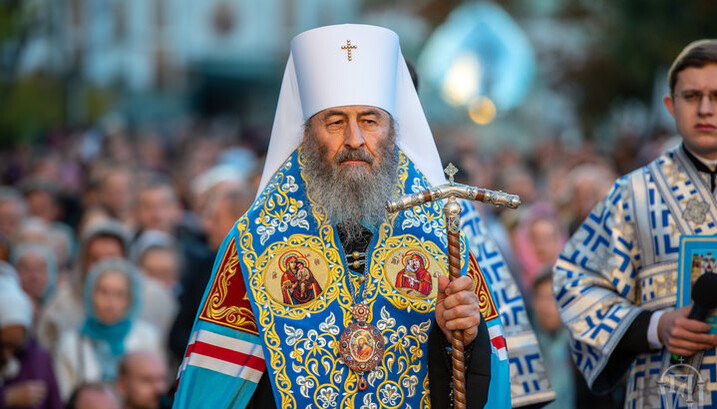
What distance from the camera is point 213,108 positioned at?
65.6 metres

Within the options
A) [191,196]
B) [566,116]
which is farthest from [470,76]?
[566,116]

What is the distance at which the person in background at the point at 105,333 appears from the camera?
7520 millimetres

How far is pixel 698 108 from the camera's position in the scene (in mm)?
4961

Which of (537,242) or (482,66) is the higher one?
(482,66)

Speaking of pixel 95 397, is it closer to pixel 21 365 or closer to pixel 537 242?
pixel 21 365

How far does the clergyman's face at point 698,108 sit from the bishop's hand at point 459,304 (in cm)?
138

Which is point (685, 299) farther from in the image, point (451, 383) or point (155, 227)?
point (155, 227)

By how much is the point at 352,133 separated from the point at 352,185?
0.19m

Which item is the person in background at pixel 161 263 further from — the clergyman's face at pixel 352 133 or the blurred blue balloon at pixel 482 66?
the blurred blue balloon at pixel 482 66

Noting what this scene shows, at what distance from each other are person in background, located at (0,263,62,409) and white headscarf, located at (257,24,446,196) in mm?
2691

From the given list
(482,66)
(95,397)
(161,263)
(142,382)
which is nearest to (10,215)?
(161,263)

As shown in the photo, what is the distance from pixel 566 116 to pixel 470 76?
25.3 meters

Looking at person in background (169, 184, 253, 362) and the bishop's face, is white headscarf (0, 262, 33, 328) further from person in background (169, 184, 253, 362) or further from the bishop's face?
the bishop's face

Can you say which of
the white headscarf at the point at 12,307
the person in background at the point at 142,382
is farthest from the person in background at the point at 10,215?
the person in background at the point at 142,382
